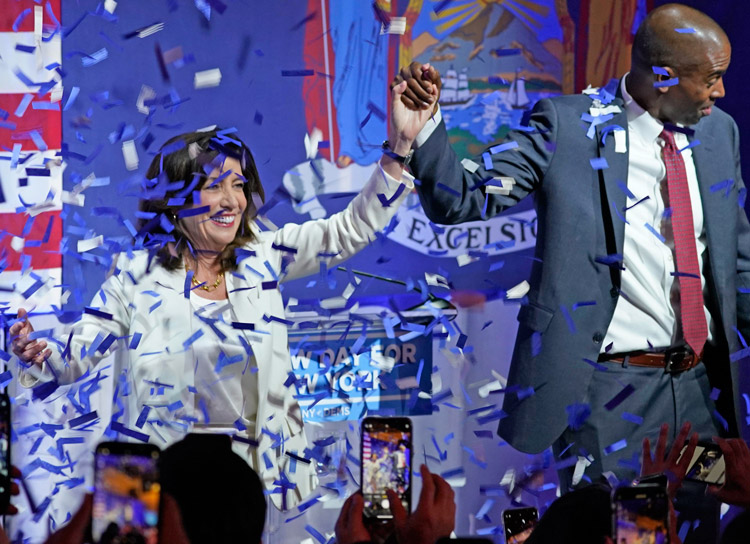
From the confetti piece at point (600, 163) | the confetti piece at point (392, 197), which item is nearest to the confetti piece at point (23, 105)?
the confetti piece at point (392, 197)

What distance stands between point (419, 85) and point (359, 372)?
136 centimetres

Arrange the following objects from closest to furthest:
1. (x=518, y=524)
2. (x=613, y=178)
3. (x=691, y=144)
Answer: (x=518, y=524) < (x=613, y=178) < (x=691, y=144)

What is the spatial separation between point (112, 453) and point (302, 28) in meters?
2.54

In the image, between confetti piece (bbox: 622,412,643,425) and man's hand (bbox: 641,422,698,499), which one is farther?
confetti piece (bbox: 622,412,643,425)

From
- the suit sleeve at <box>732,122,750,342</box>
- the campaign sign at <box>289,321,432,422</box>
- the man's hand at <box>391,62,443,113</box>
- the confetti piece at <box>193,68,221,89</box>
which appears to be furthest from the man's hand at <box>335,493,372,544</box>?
the confetti piece at <box>193,68,221,89</box>

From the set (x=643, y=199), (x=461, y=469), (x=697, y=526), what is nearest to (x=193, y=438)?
(x=643, y=199)

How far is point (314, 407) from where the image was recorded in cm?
362

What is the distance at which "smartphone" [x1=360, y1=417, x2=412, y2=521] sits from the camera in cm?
193

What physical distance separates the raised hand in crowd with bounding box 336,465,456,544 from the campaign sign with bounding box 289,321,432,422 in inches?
78.0

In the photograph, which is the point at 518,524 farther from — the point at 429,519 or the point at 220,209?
the point at 220,209

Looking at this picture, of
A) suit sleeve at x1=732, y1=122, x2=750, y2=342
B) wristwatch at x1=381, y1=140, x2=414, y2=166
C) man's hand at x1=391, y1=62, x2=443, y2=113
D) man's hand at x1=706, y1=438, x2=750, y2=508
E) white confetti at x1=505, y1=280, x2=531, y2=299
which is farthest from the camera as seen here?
white confetti at x1=505, y1=280, x2=531, y2=299

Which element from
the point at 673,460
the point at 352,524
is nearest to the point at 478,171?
the point at 673,460

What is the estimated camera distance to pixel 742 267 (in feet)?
10.2

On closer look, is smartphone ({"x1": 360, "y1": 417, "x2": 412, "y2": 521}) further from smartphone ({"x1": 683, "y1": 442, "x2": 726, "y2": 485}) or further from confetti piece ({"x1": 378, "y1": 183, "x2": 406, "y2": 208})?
confetti piece ({"x1": 378, "y1": 183, "x2": 406, "y2": 208})
